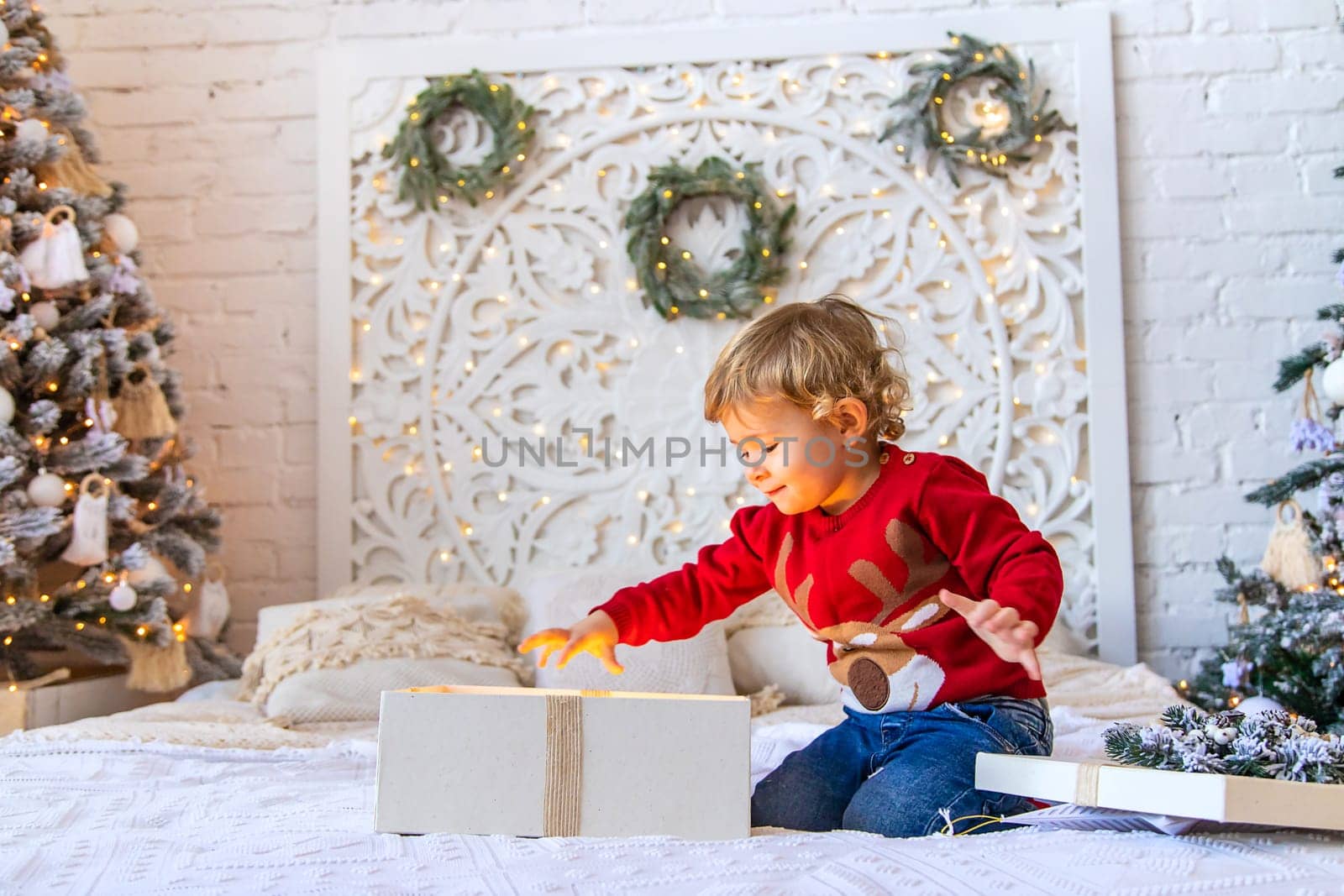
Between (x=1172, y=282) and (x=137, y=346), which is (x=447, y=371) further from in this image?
(x=1172, y=282)

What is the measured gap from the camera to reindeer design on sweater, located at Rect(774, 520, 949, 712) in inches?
55.2

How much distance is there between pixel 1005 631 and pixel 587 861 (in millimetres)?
439

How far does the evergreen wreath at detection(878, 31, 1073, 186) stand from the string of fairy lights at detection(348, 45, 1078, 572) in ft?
0.12

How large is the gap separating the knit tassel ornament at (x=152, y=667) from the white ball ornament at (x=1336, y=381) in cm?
233

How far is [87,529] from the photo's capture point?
7.61 ft

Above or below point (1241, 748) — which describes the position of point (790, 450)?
above

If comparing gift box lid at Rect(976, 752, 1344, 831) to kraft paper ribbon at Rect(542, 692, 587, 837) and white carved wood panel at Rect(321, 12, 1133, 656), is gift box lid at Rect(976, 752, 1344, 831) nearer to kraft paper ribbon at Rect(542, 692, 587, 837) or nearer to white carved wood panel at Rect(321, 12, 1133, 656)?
kraft paper ribbon at Rect(542, 692, 587, 837)

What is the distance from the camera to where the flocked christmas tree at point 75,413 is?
2.27 metres

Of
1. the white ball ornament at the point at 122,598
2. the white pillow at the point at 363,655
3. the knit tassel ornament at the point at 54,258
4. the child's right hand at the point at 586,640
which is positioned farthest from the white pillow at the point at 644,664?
the knit tassel ornament at the point at 54,258

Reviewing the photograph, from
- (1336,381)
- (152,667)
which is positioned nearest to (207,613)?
(152,667)

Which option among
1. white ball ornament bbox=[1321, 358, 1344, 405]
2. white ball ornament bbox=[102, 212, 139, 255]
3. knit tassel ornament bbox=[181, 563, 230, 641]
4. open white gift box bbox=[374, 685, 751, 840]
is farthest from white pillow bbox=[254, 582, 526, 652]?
white ball ornament bbox=[1321, 358, 1344, 405]

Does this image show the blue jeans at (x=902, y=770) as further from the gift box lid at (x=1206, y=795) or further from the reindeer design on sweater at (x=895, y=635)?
the gift box lid at (x=1206, y=795)

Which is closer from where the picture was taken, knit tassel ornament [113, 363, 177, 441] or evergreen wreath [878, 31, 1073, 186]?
knit tassel ornament [113, 363, 177, 441]

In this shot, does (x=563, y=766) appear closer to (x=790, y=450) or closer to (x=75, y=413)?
(x=790, y=450)
